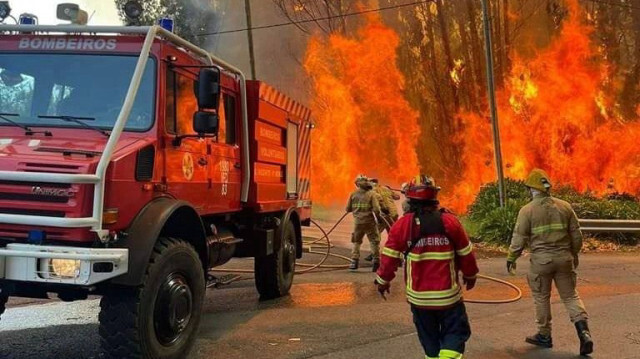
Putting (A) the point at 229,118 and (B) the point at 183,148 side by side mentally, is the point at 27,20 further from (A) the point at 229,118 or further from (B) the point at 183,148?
(A) the point at 229,118

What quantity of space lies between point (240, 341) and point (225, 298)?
2.26 m

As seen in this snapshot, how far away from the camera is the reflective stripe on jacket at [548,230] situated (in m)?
5.57

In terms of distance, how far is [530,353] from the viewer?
5.26 metres

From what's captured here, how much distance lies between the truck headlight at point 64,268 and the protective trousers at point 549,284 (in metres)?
4.14

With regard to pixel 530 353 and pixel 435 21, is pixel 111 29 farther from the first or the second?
pixel 435 21

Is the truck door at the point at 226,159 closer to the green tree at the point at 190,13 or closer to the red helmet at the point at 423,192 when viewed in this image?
the red helmet at the point at 423,192

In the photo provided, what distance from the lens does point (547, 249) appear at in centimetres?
558

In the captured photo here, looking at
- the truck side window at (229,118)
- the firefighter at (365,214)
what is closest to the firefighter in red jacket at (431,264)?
the truck side window at (229,118)

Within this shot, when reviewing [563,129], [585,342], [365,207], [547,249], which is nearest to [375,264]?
[365,207]

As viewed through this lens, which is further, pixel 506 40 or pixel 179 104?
pixel 506 40

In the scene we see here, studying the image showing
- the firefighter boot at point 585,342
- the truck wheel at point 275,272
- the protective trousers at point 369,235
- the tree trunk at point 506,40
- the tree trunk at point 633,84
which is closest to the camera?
the firefighter boot at point 585,342

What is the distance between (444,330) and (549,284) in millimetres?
2198

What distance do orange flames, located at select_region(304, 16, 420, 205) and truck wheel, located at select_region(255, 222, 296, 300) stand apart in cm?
1402

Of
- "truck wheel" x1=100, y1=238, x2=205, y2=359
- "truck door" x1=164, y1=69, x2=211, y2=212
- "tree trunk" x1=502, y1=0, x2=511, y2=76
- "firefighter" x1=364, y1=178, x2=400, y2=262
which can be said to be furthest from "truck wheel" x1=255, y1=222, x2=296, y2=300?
"tree trunk" x1=502, y1=0, x2=511, y2=76
